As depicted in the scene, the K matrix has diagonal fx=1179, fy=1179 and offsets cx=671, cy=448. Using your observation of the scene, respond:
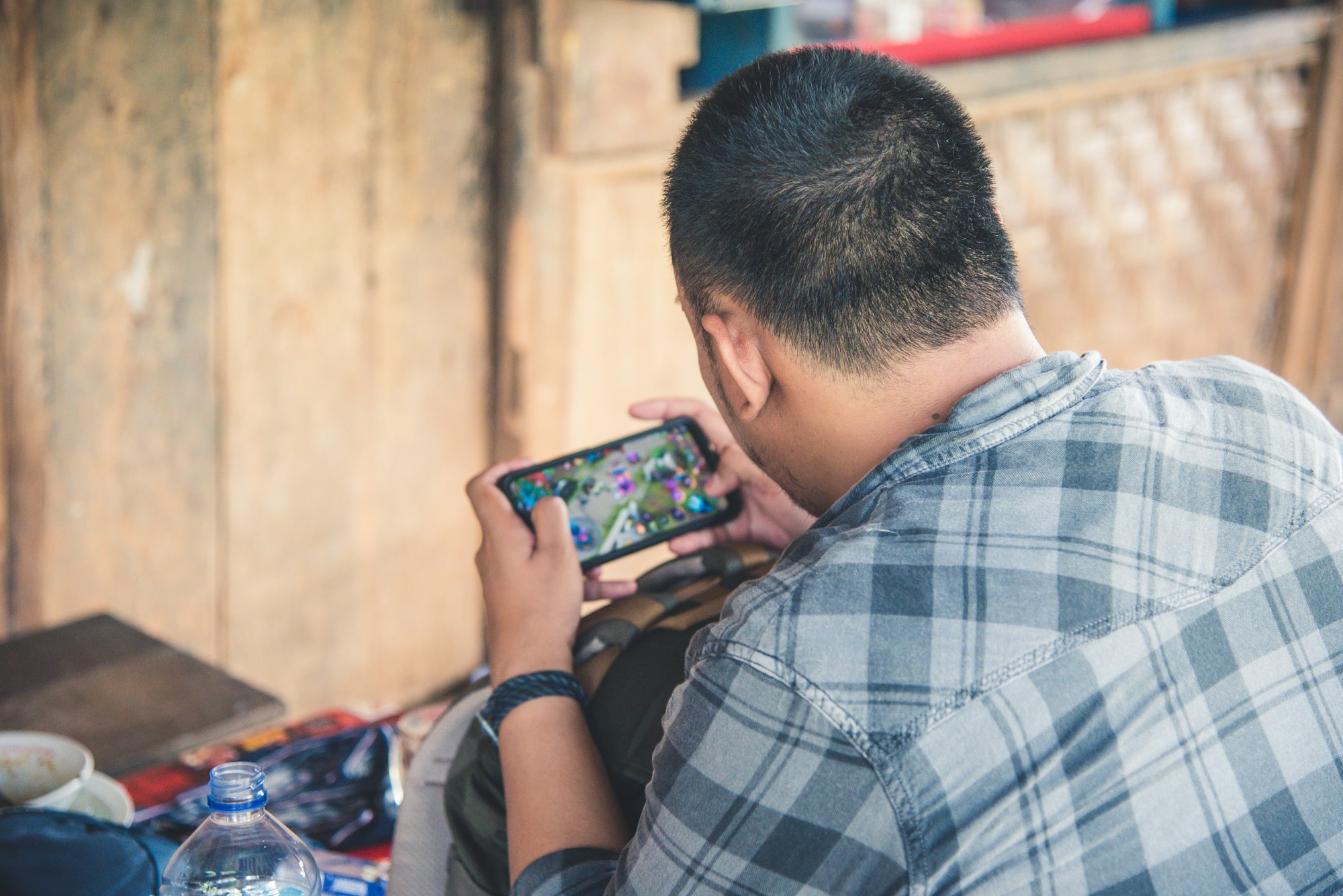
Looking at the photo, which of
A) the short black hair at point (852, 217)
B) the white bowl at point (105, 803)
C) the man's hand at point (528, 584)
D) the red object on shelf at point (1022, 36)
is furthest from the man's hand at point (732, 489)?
the red object on shelf at point (1022, 36)

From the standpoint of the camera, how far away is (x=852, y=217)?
2.93 feet

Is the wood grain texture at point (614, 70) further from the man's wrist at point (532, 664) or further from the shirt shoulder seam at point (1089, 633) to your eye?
the shirt shoulder seam at point (1089, 633)

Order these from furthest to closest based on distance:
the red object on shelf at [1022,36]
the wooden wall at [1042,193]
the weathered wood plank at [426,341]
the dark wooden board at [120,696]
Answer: the red object on shelf at [1022,36] < the wooden wall at [1042,193] < the weathered wood plank at [426,341] < the dark wooden board at [120,696]

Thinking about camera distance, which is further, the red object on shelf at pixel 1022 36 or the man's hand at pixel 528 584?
the red object on shelf at pixel 1022 36

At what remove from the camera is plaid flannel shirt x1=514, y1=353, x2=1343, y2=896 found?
74 centimetres

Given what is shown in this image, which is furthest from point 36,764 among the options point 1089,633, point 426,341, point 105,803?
point 426,341

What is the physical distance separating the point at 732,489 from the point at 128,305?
1337mm

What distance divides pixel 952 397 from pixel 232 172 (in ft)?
5.54

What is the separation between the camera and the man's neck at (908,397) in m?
0.93

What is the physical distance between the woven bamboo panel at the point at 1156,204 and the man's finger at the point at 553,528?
8.06 feet

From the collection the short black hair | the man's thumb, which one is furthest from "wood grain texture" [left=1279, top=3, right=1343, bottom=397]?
the man's thumb

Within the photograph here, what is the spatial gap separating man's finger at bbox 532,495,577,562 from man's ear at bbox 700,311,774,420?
267 millimetres

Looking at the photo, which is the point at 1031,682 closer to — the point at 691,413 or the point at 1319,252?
the point at 691,413

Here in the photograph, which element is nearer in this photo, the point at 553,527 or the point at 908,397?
the point at 908,397
